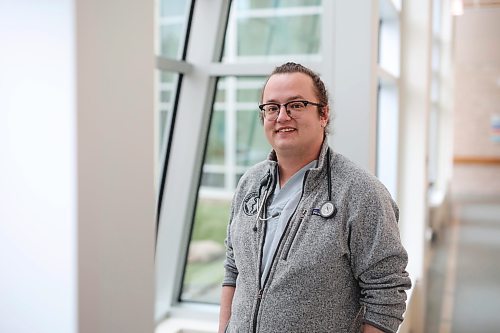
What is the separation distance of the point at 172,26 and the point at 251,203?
2.26 metres

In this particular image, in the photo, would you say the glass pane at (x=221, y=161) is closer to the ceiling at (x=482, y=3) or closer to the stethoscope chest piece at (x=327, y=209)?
the stethoscope chest piece at (x=327, y=209)

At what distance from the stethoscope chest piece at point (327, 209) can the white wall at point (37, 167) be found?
2.24 ft

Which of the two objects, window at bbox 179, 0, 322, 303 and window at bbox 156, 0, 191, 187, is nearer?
window at bbox 156, 0, 191, 187

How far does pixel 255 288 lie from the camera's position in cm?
183

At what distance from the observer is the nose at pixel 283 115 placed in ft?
5.99

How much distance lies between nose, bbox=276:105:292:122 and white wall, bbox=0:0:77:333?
2.02ft

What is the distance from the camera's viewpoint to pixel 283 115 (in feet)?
6.00

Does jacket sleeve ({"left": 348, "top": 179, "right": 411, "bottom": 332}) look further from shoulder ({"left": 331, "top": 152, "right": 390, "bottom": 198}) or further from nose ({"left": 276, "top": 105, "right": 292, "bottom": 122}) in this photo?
nose ({"left": 276, "top": 105, "right": 292, "bottom": 122})

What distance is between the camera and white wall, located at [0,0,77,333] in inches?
58.4

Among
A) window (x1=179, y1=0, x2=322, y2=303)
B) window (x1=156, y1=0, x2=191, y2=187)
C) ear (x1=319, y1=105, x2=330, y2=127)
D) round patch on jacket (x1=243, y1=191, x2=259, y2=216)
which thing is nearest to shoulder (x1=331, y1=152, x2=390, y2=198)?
ear (x1=319, y1=105, x2=330, y2=127)

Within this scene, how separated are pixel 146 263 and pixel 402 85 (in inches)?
140

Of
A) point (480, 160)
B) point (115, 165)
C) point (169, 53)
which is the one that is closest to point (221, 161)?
point (169, 53)

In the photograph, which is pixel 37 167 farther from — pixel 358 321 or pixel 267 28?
pixel 267 28

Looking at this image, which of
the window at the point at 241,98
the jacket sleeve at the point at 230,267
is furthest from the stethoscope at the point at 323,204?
the window at the point at 241,98
